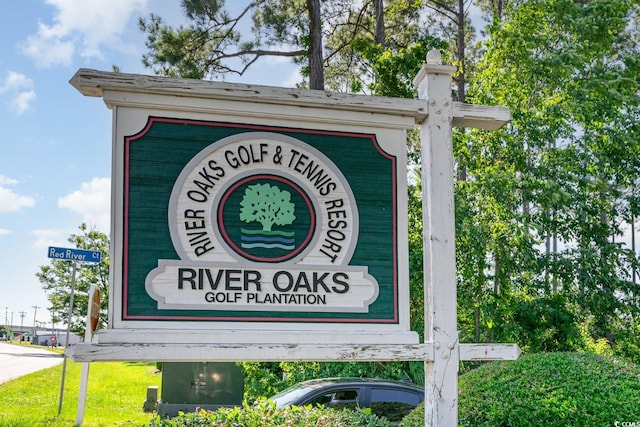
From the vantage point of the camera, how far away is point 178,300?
4.12 metres

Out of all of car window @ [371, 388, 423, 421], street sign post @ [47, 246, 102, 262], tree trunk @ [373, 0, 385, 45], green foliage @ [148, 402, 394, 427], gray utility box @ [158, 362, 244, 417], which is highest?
tree trunk @ [373, 0, 385, 45]

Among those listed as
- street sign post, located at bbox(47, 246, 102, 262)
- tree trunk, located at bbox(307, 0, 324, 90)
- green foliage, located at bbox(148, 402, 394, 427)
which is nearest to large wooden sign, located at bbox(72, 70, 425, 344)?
green foliage, located at bbox(148, 402, 394, 427)

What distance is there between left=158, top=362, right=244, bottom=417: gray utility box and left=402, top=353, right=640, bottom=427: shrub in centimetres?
749

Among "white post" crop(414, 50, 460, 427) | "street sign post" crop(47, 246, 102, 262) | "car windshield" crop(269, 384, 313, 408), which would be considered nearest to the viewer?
"white post" crop(414, 50, 460, 427)

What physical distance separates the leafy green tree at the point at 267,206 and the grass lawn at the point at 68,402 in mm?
3825

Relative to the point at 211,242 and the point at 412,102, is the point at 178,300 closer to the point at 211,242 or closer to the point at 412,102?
the point at 211,242

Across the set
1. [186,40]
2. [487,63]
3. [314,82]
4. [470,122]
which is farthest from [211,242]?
[186,40]

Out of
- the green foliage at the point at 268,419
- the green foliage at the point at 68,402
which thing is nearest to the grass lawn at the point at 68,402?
the green foliage at the point at 68,402

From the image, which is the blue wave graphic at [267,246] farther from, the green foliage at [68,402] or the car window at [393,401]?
the car window at [393,401]

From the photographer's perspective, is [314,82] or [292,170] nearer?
[292,170]

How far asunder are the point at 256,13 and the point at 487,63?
8.55 meters

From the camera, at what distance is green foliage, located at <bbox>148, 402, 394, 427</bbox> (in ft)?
16.1

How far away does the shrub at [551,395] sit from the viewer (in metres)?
5.12

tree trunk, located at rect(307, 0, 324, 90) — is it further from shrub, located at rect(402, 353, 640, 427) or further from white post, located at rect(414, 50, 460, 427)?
white post, located at rect(414, 50, 460, 427)
